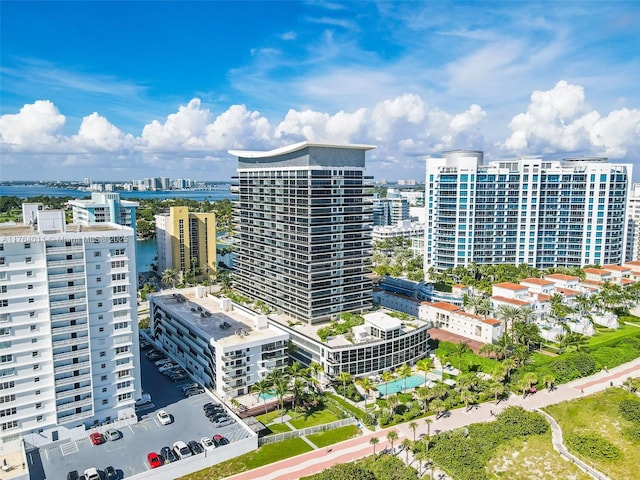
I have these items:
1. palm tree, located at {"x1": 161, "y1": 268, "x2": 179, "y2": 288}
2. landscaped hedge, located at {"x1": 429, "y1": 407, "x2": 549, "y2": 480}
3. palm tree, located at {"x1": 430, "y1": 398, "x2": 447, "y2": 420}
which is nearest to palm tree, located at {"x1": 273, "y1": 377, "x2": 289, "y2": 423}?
landscaped hedge, located at {"x1": 429, "y1": 407, "x2": 549, "y2": 480}

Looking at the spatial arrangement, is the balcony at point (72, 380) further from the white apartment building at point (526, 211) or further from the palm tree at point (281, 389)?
the white apartment building at point (526, 211)

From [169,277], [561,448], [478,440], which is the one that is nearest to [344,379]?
[478,440]

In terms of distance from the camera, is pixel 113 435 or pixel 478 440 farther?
pixel 478 440

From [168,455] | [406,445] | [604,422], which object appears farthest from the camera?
[604,422]

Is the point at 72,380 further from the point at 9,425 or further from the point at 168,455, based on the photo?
the point at 168,455

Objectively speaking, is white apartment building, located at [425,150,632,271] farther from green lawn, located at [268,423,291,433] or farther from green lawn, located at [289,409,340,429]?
green lawn, located at [268,423,291,433]
